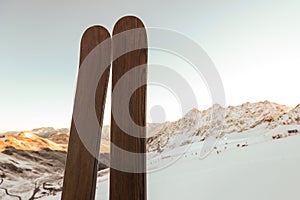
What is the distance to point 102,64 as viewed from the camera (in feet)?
2.96

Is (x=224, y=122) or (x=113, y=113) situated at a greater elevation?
(x=224, y=122)

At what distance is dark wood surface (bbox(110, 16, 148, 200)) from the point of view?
0.79 meters

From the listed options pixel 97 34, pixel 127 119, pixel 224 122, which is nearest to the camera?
pixel 127 119

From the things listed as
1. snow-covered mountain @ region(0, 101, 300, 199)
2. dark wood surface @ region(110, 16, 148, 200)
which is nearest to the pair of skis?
dark wood surface @ region(110, 16, 148, 200)

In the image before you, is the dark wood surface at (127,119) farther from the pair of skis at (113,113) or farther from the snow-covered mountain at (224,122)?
the snow-covered mountain at (224,122)

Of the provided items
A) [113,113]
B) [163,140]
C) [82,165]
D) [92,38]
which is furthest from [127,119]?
[163,140]

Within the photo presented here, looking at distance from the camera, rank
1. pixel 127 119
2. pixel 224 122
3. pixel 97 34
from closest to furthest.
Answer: pixel 127 119 < pixel 97 34 < pixel 224 122

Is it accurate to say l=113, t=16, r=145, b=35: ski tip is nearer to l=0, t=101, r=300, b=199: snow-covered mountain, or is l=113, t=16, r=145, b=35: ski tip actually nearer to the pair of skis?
the pair of skis

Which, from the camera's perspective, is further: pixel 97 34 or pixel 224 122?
pixel 224 122

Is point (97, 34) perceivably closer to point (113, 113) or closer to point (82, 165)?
point (113, 113)

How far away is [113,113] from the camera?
84cm

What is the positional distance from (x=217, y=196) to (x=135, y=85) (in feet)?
2.45

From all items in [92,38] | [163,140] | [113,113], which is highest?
[92,38]

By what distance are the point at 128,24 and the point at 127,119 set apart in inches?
10.4
